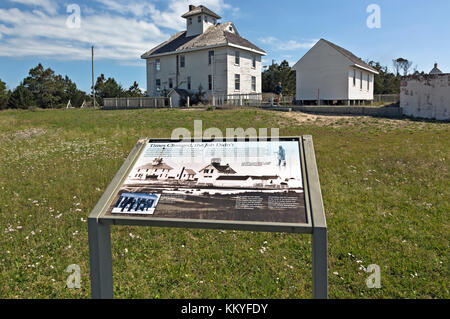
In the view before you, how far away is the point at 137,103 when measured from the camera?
34188mm

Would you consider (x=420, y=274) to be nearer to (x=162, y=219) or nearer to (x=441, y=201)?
(x=441, y=201)

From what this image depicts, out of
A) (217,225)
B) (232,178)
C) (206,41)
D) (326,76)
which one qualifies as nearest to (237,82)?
(206,41)

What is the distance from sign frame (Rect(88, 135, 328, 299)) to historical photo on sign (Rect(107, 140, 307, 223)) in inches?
2.7

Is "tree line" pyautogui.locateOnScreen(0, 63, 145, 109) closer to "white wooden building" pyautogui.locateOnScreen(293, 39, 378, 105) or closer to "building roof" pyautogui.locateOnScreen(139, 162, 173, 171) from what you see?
"white wooden building" pyautogui.locateOnScreen(293, 39, 378, 105)

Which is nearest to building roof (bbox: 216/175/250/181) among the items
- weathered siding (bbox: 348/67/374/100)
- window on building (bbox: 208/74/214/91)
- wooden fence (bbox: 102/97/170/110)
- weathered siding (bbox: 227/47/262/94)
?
weathered siding (bbox: 348/67/374/100)

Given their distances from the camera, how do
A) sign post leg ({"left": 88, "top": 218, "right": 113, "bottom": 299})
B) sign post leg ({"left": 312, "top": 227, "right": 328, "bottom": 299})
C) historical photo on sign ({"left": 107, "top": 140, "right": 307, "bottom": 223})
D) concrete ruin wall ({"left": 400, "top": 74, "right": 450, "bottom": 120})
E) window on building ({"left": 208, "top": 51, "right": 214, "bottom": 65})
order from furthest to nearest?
window on building ({"left": 208, "top": 51, "right": 214, "bottom": 65}) → concrete ruin wall ({"left": 400, "top": 74, "right": 450, "bottom": 120}) → sign post leg ({"left": 88, "top": 218, "right": 113, "bottom": 299}) → historical photo on sign ({"left": 107, "top": 140, "right": 307, "bottom": 223}) → sign post leg ({"left": 312, "top": 227, "right": 328, "bottom": 299})

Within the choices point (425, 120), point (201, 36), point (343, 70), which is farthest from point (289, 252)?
point (201, 36)

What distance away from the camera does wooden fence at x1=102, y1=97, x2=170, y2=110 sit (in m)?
32.8

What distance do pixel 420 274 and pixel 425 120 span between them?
1855cm

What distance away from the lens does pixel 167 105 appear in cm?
3369

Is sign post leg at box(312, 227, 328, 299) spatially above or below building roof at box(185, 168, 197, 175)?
below

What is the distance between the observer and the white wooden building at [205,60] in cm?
3362

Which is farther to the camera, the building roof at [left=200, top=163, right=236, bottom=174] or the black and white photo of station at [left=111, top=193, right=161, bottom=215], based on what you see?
the building roof at [left=200, top=163, right=236, bottom=174]

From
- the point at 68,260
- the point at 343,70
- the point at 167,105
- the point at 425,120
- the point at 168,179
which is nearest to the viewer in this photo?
the point at 168,179
